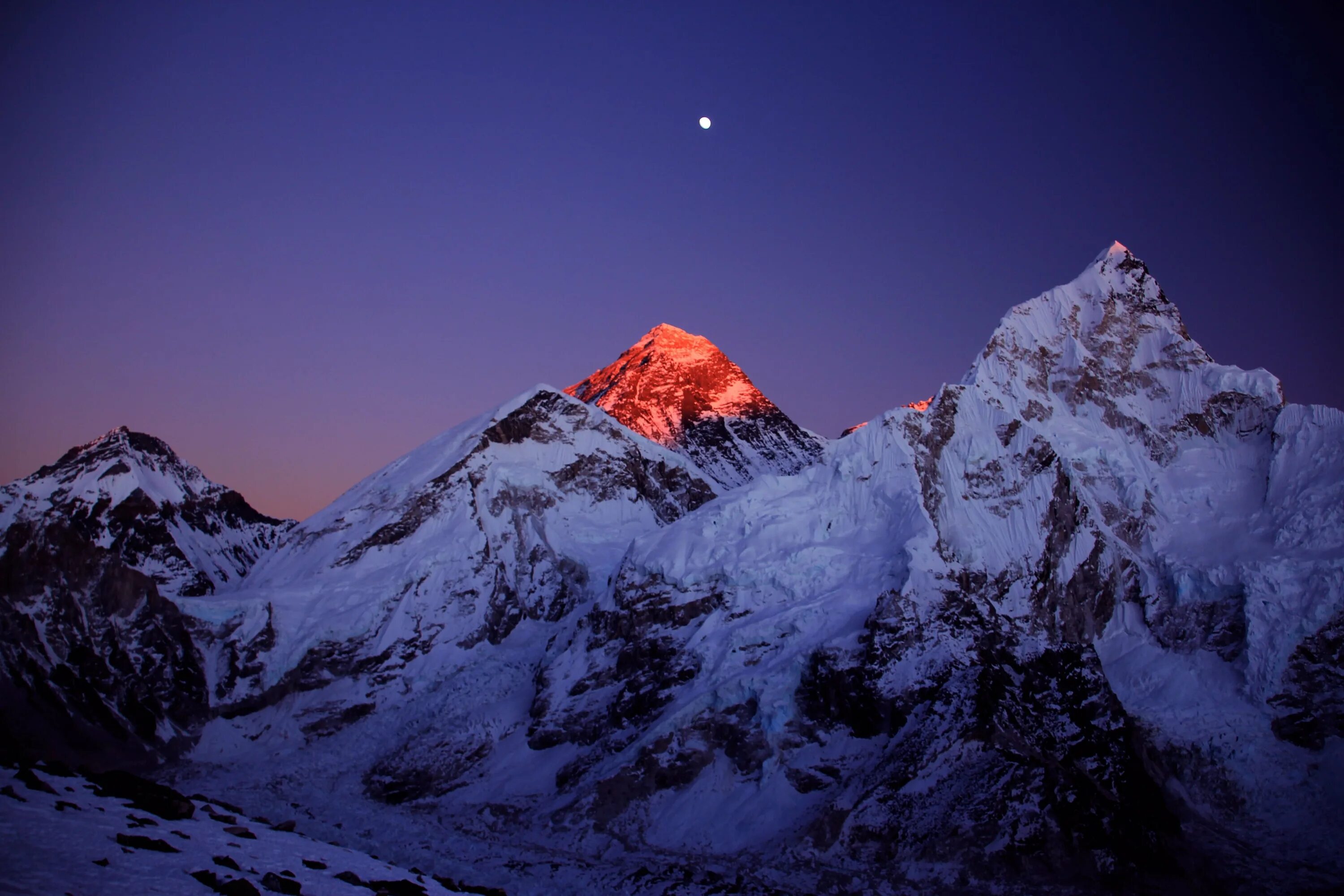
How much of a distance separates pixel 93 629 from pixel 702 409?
A: 3886 inches

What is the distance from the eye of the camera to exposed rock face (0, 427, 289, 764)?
90.3m

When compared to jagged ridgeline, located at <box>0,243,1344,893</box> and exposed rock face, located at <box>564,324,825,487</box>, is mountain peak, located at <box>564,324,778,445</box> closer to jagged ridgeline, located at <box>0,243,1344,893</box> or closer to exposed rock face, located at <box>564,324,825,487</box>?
exposed rock face, located at <box>564,324,825,487</box>

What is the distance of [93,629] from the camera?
321 ft

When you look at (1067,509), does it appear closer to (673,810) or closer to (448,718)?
(673,810)

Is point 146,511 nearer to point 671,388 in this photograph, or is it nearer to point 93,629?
point 93,629

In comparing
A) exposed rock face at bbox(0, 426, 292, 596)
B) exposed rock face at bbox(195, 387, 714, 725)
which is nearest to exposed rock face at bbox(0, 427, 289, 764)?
exposed rock face at bbox(0, 426, 292, 596)

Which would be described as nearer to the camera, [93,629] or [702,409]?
→ [93,629]

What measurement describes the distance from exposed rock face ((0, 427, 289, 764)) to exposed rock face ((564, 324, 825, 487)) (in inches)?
2842

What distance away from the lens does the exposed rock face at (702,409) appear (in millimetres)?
156750

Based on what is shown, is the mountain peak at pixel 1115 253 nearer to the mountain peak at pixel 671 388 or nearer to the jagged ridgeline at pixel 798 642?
the jagged ridgeline at pixel 798 642

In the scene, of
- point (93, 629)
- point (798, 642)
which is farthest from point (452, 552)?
point (798, 642)

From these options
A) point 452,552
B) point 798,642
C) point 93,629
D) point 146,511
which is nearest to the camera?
point 798,642

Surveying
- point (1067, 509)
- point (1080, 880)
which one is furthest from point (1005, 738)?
point (1067, 509)

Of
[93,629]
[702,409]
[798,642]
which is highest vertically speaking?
[702,409]
